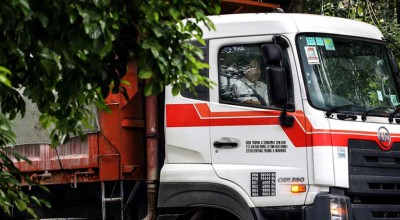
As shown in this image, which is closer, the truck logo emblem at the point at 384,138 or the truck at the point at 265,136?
the truck at the point at 265,136

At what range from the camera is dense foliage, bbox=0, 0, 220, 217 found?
3795mm

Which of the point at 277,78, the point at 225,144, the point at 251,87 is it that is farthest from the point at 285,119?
the point at 225,144

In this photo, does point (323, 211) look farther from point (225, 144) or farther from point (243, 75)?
point (243, 75)

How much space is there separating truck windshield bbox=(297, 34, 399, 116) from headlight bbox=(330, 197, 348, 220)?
2.64ft

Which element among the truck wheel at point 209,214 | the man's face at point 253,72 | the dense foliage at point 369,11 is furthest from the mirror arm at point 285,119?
the dense foliage at point 369,11

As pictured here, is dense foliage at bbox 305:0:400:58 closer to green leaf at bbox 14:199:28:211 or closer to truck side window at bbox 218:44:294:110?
truck side window at bbox 218:44:294:110

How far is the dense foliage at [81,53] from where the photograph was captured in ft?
12.5

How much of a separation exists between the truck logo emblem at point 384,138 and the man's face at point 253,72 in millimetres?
1208

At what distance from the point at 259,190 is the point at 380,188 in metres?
1.10

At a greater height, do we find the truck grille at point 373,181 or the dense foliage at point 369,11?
the dense foliage at point 369,11

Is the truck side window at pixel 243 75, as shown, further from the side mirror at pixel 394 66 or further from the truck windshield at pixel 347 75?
the side mirror at pixel 394 66

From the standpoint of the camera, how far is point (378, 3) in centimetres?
1451

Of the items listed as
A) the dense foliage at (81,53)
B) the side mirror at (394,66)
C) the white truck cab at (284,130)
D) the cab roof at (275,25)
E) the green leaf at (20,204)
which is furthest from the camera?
the side mirror at (394,66)

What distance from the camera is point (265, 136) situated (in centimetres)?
684
